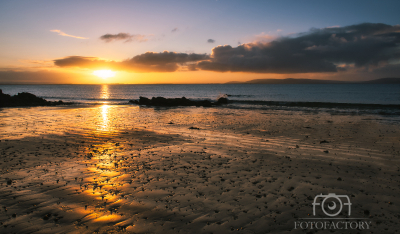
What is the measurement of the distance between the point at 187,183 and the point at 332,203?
14.7 feet

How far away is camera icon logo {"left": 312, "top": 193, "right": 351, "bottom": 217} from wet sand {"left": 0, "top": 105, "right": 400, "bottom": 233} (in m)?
0.19

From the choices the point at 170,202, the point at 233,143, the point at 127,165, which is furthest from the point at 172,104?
the point at 170,202

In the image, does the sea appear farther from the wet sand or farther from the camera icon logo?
the camera icon logo

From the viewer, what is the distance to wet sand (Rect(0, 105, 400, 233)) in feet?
16.8

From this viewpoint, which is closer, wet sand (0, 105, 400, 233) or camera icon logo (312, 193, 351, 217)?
wet sand (0, 105, 400, 233)

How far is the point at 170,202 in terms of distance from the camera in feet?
19.5

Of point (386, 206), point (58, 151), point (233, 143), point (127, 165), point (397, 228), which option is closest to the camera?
point (397, 228)

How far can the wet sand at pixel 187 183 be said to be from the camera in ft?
16.8

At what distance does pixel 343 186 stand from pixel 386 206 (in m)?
1.22

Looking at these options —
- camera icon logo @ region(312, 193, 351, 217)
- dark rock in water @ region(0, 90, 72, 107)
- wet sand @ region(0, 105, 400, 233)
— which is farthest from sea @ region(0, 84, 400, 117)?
camera icon logo @ region(312, 193, 351, 217)

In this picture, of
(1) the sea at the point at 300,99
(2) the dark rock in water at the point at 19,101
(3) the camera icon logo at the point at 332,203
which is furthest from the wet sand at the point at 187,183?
(2) the dark rock in water at the point at 19,101

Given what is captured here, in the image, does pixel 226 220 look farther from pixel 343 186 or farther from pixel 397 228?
pixel 343 186

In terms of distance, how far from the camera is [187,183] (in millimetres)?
7125

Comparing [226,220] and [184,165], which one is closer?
[226,220]
